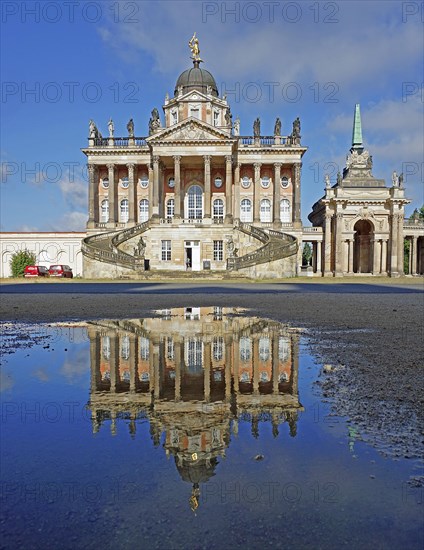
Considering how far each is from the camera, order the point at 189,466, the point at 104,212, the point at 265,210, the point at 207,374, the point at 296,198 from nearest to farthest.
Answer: the point at 189,466, the point at 207,374, the point at 296,198, the point at 265,210, the point at 104,212

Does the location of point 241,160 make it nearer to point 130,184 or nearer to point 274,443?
point 130,184

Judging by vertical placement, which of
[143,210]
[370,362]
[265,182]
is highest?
[265,182]

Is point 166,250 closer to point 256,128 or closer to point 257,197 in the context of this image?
point 257,197

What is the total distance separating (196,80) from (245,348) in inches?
2556

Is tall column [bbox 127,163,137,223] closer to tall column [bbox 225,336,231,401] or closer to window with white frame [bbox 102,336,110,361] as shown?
window with white frame [bbox 102,336,110,361]

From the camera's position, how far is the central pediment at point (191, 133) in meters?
54.2

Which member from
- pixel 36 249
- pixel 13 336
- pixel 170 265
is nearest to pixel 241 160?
pixel 170 265

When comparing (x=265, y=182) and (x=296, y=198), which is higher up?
(x=265, y=182)

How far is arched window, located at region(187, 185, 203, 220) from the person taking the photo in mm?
61125

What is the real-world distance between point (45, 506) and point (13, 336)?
672cm

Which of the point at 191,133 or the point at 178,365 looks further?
the point at 191,133

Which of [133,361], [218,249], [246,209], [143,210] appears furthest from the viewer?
[143,210]

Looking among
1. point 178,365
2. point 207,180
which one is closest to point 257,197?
point 207,180

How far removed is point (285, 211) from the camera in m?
61.4
